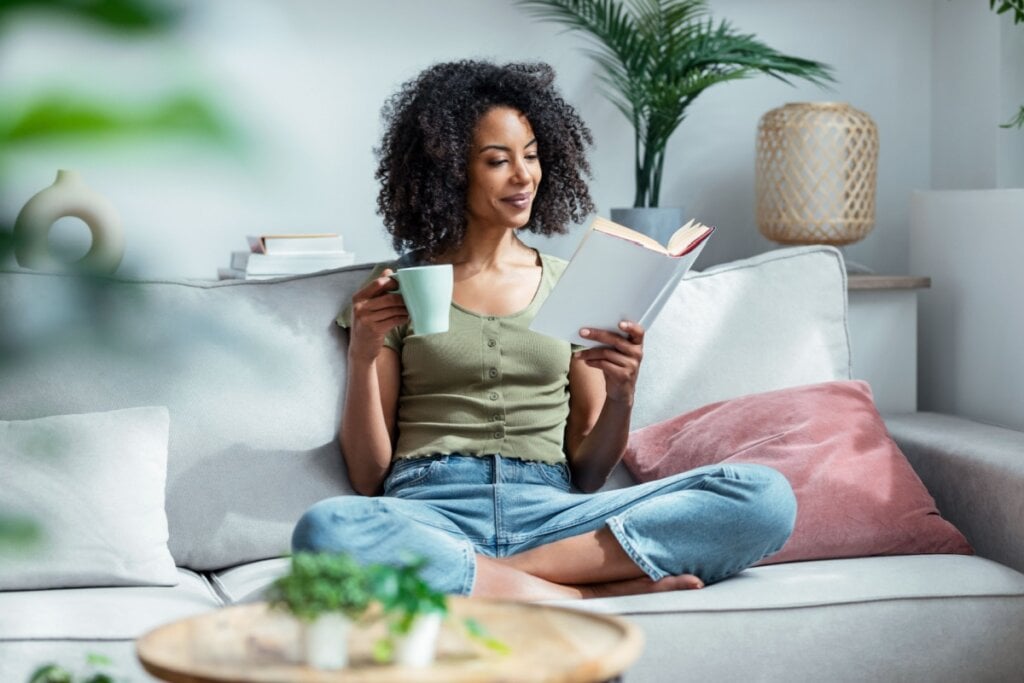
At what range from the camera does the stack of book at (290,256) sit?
2.34 meters

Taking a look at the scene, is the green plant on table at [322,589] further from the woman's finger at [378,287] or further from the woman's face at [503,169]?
the woman's face at [503,169]

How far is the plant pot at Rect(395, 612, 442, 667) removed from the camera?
0.91 m

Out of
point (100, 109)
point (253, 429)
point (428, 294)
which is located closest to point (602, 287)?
point (428, 294)

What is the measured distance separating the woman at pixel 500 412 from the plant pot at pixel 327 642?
763 millimetres

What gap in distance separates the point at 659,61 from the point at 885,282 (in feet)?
2.17

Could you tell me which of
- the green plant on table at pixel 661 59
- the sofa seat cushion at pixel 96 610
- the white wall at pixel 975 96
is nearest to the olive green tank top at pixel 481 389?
the sofa seat cushion at pixel 96 610

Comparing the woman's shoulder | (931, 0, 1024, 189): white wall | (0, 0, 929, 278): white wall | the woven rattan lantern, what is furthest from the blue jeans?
(931, 0, 1024, 189): white wall

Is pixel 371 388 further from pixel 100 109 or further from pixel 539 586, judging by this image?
pixel 100 109

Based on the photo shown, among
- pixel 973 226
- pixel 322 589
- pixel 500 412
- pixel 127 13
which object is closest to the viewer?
pixel 127 13

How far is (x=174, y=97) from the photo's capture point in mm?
229

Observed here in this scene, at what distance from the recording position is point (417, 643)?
3.01ft

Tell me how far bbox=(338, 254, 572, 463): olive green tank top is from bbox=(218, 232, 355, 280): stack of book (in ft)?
1.26

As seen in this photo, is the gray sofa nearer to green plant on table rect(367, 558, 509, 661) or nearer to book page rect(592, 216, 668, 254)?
book page rect(592, 216, 668, 254)

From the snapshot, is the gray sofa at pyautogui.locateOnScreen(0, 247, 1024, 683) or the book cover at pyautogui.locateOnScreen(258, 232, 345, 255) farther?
the book cover at pyautogui.locateOnScreen(258, 232, 345, 255)
